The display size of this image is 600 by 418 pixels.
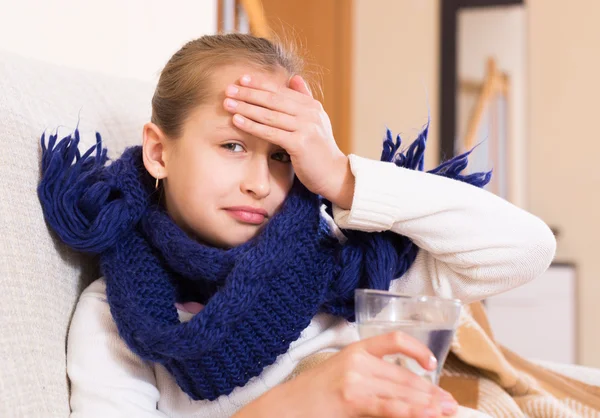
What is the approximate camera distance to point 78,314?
0.97 m

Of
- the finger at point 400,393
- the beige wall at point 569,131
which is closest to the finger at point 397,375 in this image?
the finger at point 400,393

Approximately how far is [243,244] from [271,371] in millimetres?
193

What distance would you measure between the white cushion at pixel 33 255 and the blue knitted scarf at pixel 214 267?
41 mm

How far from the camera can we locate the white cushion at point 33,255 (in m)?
0.78

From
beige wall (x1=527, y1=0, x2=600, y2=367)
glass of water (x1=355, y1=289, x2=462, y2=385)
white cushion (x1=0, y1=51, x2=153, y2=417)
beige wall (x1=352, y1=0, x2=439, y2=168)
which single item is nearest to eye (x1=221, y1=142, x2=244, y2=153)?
white cushion (x1=0, y1=51, x2=153, y2=417)

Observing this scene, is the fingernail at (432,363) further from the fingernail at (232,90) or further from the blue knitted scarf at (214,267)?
the fingernail at (232,90)

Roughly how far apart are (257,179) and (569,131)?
10.9 feet

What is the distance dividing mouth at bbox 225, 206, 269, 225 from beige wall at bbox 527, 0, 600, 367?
3246mm

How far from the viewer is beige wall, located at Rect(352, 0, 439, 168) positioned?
379 centimetres

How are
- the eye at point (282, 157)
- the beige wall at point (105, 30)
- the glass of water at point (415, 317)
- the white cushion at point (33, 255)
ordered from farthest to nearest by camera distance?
the beige wall at point (105, 30), the eye at point (282, 157), the white cushion at point (33, 255), the glass of water at point (415, 317)

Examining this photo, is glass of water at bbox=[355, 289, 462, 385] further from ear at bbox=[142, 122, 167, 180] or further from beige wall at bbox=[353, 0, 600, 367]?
beige wall at bbox=[353, 0, 600, 367]

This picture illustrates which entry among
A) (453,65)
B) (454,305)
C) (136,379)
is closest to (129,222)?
(136,379)

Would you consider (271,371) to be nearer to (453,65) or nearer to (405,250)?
(405,250)

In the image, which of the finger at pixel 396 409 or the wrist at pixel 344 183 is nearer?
the finger at pixel 396 409
